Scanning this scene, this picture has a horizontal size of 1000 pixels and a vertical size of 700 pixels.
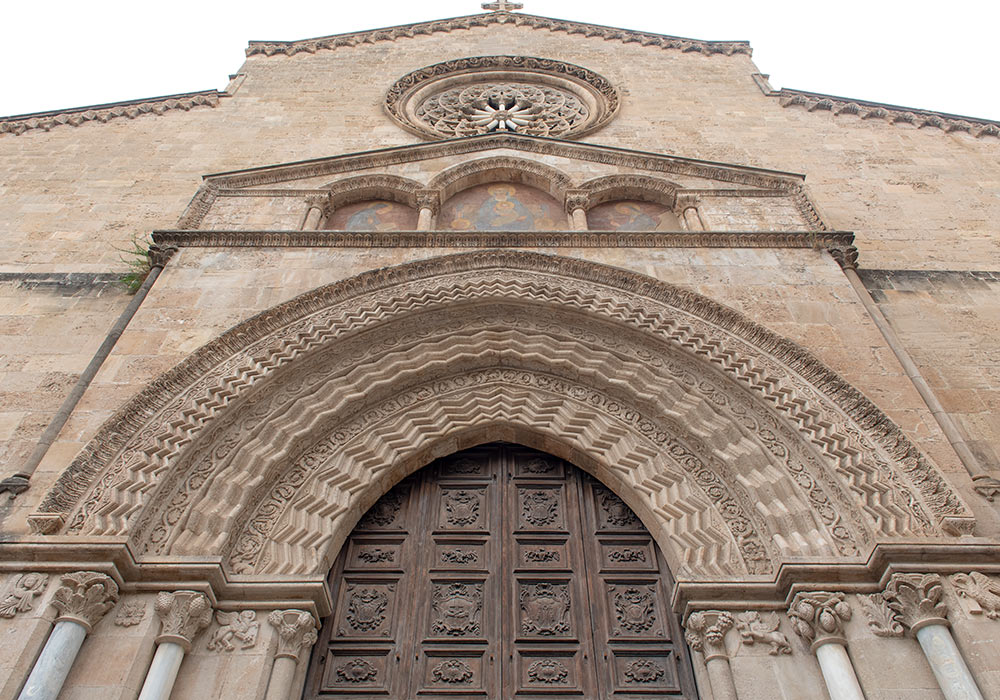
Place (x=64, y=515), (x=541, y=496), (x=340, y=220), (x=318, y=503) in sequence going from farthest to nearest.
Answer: (x=340, y=220) < (x=541, y=496) < (x=318, y=503) < (x=64, y=515)

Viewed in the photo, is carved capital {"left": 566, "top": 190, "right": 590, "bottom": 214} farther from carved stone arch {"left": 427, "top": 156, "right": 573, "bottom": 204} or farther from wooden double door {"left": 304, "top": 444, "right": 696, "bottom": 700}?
wooden double door {"left": 304, "top": 444, "right": 696, "bottom": 700}

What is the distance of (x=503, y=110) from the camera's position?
12.9 metres

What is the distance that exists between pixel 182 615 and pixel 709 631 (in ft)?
10.7

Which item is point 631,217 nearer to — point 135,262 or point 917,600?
point 917,600

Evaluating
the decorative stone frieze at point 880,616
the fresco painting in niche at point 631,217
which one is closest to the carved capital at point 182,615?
the decorative stone frieze at point 880,616

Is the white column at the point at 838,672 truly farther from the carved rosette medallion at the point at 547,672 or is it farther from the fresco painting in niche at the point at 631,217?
the fresco painting in niche at the point at 631,217

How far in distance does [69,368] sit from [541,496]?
427 cm

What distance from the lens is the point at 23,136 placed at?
1066 cm

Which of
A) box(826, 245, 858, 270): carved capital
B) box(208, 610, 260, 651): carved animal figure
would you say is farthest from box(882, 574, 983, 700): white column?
box(208, 610, 260, 651): carved animal figure

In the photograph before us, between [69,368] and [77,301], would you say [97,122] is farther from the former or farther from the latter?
[69,368]

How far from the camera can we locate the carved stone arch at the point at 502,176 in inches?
343

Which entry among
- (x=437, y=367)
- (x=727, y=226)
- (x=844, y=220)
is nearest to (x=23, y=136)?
(x=437, y=367)

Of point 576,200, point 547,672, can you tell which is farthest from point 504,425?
point 576,200

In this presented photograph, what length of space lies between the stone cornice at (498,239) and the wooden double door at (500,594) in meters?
2.12
